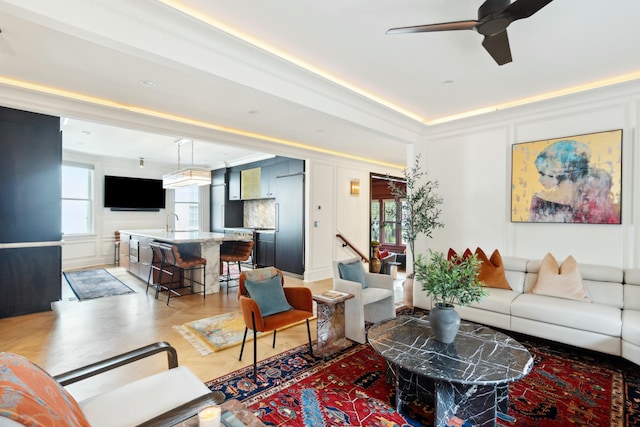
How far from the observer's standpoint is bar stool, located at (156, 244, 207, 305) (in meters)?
4.57

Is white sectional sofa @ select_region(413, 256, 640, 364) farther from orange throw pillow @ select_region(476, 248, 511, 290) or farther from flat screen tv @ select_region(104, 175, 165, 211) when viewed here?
flat screen tv @ select_region(104, 175, 165, 211)

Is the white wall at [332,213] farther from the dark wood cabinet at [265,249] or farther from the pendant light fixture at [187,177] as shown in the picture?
the pendant light fixture at [187,177]

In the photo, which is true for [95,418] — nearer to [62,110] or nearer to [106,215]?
[62,110]

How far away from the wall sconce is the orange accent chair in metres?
4.51

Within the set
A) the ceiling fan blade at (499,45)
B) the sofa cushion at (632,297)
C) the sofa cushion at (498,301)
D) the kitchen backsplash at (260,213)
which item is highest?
the ceiling fan blade at (499,45)

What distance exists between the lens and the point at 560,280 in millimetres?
3328

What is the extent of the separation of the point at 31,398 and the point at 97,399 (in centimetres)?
73

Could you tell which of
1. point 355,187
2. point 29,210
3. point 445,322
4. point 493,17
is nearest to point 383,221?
point 355,187

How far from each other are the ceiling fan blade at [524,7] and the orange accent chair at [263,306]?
257cm

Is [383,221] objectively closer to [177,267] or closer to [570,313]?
[177,267]

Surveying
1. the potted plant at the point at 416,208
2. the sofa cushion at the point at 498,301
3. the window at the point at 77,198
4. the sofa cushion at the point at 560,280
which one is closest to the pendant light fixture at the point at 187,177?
the window at the point at 77,198

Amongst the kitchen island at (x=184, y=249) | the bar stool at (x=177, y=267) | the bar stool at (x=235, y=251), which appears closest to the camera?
the bar stool at (x=177, y=267)

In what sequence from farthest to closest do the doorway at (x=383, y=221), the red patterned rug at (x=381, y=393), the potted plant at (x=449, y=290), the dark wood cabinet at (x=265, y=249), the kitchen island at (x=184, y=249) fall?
the doorway at (x=383, y=221) < the dark wood cabinet at (x=265, y=249) < the kitchen island at (x=184, y=249) < the potted plant at (x=449, y=290) < the red patterned rug at (x=381, y=393)

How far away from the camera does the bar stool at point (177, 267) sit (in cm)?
457
